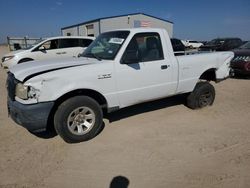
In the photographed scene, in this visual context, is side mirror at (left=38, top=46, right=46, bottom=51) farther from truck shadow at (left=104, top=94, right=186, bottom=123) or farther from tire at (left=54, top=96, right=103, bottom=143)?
tire at (left=54, top=96, right=103, bottom=143)

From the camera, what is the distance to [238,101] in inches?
267

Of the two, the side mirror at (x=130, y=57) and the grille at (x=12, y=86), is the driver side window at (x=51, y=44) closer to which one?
the grille at (x=12, y=86)

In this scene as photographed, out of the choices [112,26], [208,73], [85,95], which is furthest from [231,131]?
[112,26]

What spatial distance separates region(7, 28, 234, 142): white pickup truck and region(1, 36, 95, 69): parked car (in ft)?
21.2

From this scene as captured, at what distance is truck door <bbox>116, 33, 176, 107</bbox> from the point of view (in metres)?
4.48

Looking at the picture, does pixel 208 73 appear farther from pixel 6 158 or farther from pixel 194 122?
pixel 6 158

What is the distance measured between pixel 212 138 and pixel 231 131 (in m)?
0.58

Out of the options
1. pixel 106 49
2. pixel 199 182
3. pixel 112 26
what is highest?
pixel 112 26

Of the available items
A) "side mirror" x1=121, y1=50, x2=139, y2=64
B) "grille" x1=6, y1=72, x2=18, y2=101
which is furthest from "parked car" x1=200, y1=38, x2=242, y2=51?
"grille" x1=6, y1=72, x2=18, y2=101

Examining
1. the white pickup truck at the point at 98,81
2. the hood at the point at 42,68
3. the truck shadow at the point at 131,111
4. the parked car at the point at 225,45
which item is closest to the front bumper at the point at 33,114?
the white pickup truck at the point at 98,81

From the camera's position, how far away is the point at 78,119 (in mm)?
4211

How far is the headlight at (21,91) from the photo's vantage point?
376cm

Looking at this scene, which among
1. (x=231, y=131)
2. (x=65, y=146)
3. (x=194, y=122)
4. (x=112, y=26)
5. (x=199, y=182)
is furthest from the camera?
(x=112, y=26)

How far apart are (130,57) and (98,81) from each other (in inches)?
30.0
